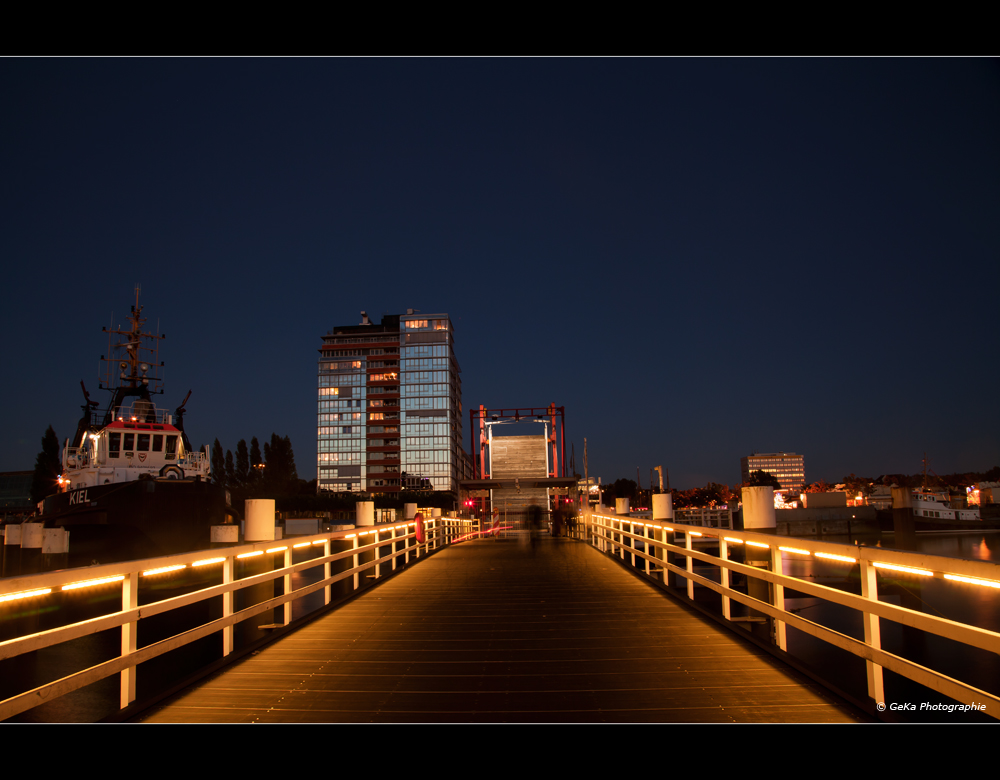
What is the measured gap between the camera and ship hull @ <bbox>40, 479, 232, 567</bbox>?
933 inches

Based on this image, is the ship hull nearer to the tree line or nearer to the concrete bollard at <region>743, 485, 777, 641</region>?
the concrete bollard at <region>743, 485, 777, 641</region>

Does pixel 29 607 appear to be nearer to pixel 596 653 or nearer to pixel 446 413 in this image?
pixel 596 653

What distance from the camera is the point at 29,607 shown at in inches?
557

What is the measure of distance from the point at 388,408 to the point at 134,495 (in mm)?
94354

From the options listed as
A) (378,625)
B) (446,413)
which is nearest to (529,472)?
(378,625)

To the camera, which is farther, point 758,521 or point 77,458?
point 77,458

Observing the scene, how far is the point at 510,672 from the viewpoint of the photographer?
16.5 feet

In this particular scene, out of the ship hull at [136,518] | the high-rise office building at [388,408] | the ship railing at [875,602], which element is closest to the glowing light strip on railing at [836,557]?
the ship railing at [875,602]

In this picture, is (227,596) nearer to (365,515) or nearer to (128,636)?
(128,636)

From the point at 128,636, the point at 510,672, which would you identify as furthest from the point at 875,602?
the point at 128,636

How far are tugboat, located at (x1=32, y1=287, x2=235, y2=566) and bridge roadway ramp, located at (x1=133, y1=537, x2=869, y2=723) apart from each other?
63.5 ft

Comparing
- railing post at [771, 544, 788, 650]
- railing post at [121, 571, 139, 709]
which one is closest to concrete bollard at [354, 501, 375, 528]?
railing post at [121, 571, 139, 709]
